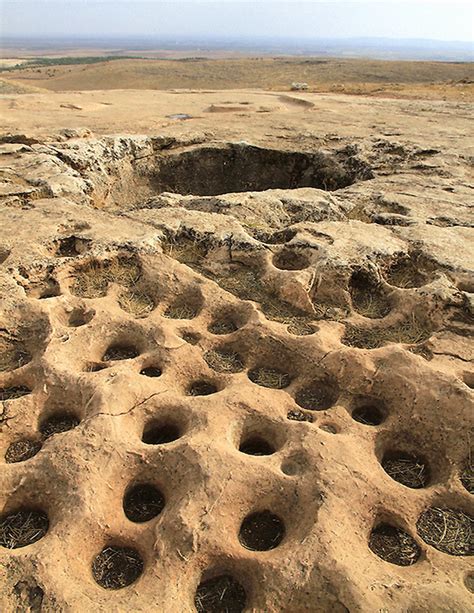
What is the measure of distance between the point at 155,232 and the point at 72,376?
2.00 metres

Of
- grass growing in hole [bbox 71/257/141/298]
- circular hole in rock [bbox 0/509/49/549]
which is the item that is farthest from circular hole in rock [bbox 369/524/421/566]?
grass growing in hole [bbox 71/257/141/298]

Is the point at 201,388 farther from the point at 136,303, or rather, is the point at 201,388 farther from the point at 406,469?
the point at 406,469

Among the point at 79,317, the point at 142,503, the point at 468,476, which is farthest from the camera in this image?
the point at 79,317

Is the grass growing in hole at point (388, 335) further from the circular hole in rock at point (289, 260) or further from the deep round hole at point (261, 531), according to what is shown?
the deep round hole at point (261, 531)

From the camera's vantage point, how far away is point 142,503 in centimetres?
259

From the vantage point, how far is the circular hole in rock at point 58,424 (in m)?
3.00

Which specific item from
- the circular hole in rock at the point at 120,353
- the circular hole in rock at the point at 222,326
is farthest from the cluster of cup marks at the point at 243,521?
the circular hole in rock at the point at 222,326

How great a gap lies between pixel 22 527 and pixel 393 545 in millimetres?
1698

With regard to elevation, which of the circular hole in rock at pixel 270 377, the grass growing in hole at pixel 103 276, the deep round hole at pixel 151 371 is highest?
the grass growing in hole at pixel 103 276

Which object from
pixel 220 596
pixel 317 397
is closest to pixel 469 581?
pixel 220 596

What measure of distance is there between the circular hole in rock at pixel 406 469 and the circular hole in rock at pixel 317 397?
469mm

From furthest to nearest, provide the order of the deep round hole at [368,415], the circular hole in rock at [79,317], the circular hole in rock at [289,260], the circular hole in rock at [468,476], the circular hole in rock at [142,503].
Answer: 1. the circular hole in rock at [289,260]
2. the circular hole in rock at [79,317]
3. the deep round hole at [368,415]
4. the circular hole in rock at [468,476]
5. the circular hole in rock at [142,503]

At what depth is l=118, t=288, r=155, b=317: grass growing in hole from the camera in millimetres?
4012

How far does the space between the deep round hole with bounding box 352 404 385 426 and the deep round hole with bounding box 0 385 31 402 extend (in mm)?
2012
